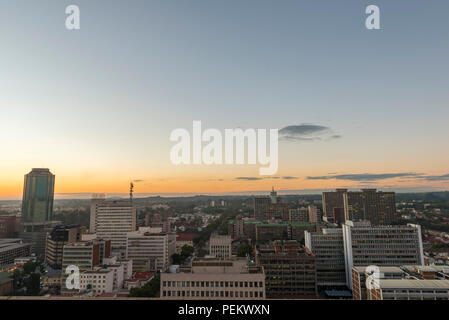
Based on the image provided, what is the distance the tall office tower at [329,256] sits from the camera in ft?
41.0

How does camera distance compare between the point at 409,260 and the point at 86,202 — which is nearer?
the point at 409,260

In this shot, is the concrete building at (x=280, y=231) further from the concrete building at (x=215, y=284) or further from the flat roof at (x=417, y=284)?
the concrete building at (x=215, y=284)

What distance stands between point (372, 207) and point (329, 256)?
1354 cm

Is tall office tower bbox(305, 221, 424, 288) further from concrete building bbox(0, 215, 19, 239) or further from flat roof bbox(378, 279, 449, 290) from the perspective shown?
concrete building bbox(0, 215, 19, 239)

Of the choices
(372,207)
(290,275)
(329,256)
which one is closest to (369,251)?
(329,256)

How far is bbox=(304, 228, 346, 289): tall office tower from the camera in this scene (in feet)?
41.0

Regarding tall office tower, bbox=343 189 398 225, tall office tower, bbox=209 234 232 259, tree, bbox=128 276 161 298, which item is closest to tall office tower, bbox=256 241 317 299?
tall office tower, bbox=209 234 232 259

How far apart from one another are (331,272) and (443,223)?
791 centimetres

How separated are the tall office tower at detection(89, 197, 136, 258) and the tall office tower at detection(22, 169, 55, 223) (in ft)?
9.17

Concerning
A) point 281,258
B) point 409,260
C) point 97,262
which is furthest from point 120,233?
point 409,260

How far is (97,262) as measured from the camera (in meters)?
12.5

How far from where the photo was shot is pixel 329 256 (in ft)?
41.7
